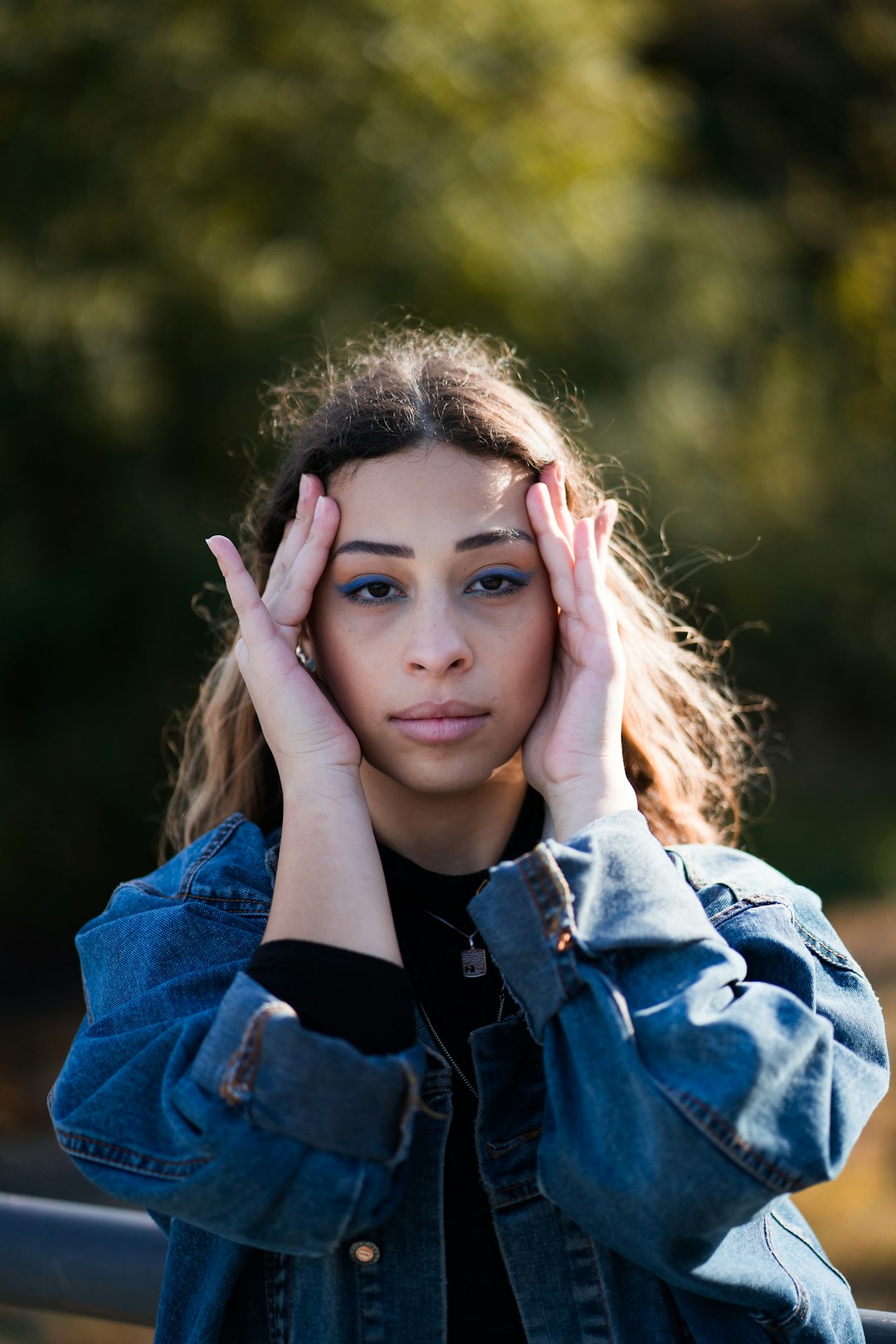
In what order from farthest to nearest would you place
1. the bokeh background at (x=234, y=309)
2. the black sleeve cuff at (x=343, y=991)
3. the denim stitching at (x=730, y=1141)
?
1. the bokeh background at (x=234, y=309)
2. the black sleeve cuff at (x=343, y=991)
3. the denim stitching at (x=730, y=1141)

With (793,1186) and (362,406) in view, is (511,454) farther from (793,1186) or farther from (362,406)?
(793,1186)

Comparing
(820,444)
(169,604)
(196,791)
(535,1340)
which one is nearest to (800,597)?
(820,444)

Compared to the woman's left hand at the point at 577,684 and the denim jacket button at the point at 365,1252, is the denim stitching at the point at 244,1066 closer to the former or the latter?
the denim jacket button at the point at 365,1252

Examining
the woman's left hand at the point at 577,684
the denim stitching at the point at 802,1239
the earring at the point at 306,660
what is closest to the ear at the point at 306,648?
the earring at the point at 306,660

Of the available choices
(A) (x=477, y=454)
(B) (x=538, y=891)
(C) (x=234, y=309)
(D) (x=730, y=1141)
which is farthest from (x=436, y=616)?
(C) (x=234, y=309)

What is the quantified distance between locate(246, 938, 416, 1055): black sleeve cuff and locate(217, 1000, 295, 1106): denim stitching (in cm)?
6

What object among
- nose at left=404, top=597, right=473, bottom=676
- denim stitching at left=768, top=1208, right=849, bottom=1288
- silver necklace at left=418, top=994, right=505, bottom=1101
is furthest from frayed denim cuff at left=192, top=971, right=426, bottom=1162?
denim stitching at left=768, top=1208, right=849, bottom=1288

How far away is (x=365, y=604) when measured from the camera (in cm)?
190

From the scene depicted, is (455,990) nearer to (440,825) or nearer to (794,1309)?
(440,825)

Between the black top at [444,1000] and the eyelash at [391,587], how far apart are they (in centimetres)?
37

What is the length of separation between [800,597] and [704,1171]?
832 centimetres

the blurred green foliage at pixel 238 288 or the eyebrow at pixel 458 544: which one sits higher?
the blurred green foliage at pixel 238 288

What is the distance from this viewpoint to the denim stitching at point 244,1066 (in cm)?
148

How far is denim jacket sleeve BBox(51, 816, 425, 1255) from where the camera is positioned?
146 cm
